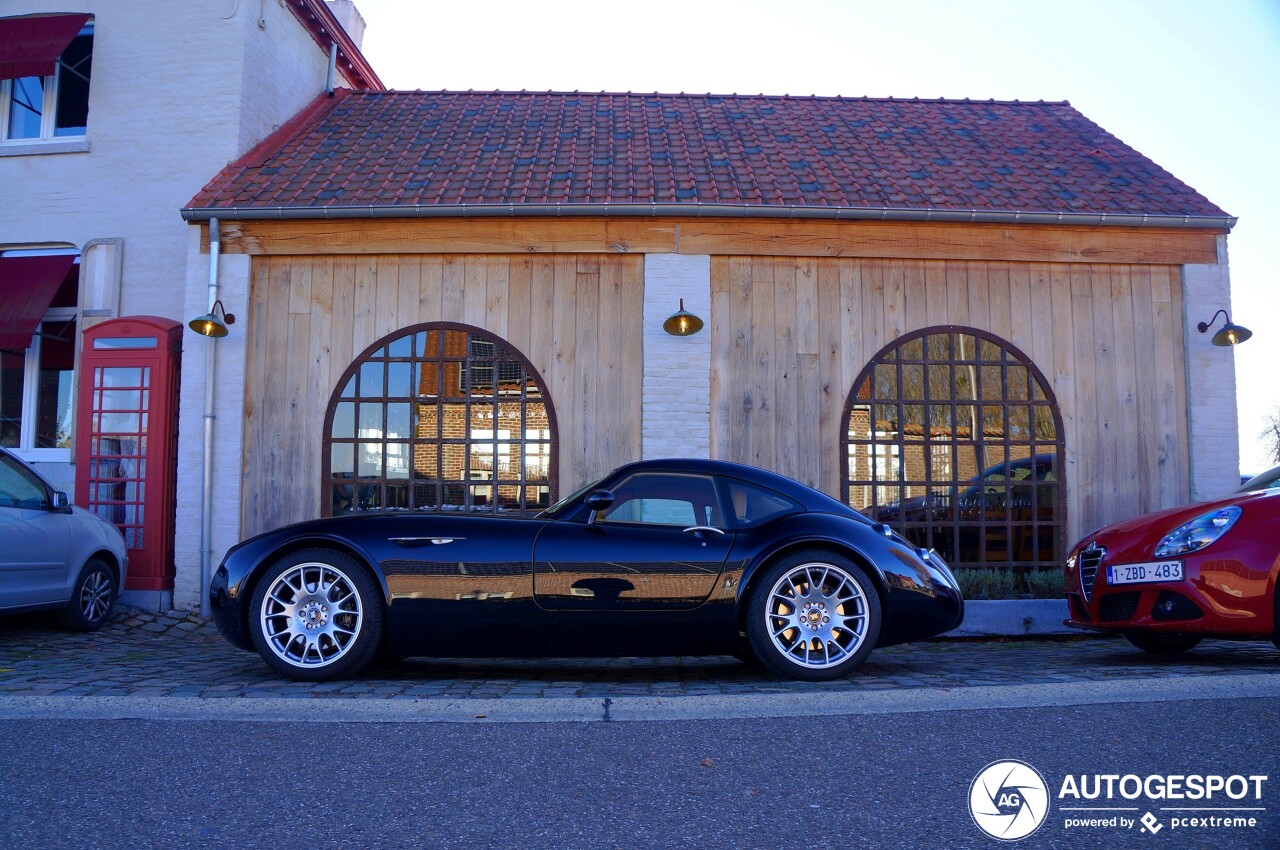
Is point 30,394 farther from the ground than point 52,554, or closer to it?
farther from the ground

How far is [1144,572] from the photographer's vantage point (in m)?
5.72

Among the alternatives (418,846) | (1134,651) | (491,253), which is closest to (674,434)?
(491,253)

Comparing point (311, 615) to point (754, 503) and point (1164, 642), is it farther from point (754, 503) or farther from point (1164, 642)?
point (1164, 642)

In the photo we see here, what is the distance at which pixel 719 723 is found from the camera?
414cm

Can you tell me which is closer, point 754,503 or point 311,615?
point 311,615

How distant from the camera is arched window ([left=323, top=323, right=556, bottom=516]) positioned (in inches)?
370

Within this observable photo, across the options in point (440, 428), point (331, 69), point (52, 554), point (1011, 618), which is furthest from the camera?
point (331, 69)

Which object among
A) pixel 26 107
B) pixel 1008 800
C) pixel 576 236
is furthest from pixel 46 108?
pixel 1008 800

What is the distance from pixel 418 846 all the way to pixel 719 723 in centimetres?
167

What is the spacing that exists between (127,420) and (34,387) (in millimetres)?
2133

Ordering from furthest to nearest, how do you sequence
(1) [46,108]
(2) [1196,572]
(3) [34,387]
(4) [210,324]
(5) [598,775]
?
(1) [46,108]
(3) [34,387]
(4) [210,324]
(2) [1196,572]
(5) [598,775]

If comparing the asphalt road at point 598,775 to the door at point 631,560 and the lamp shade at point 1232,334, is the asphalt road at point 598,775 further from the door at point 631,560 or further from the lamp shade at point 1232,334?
the lamp shade at point 1232,334

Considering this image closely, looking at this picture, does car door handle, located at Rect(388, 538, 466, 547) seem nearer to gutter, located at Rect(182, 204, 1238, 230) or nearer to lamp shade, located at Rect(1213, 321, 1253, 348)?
gutter, located at Rect(182, 204, 1238, 230)

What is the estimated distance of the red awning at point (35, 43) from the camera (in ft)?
35.1
